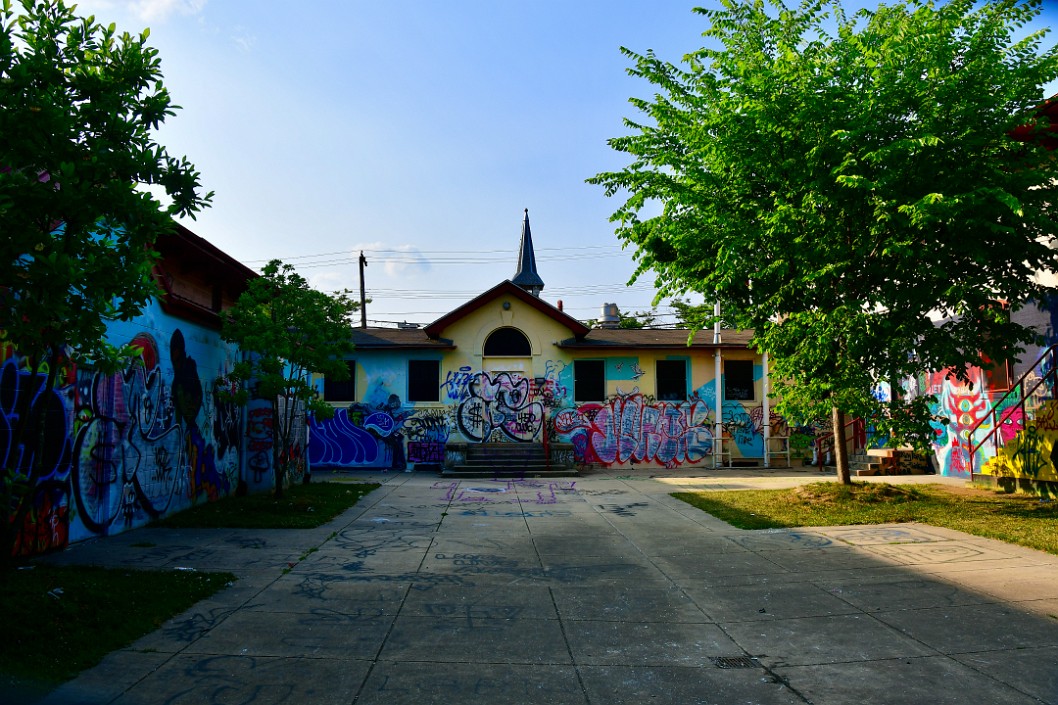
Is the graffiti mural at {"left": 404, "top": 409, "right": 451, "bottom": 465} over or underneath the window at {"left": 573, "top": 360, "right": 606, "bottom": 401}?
underneath

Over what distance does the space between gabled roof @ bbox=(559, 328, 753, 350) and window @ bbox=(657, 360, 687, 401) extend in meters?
0.69

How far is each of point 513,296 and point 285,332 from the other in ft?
36.5

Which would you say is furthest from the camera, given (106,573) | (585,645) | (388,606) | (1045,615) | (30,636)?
(106,573)

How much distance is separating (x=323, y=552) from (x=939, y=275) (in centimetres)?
968

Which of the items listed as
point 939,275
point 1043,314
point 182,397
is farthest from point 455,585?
point 1043,314

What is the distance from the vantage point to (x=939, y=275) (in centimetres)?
1029

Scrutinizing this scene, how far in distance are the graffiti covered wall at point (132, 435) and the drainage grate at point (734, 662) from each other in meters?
6.05

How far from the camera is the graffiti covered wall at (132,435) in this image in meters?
8.19

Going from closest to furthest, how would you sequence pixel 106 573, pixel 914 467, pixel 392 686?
pixel 392 686, pixel 106 573, pixel 914 467

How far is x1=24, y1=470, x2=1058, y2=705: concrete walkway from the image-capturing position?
4.45 metres

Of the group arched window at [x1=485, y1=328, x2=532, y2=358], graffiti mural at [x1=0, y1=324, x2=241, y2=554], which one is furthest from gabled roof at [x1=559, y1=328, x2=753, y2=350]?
graffiti mural at [x1=0, y1=324, x2=241, y2=554]

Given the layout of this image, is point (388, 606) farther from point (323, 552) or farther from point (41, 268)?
point (41, 268)

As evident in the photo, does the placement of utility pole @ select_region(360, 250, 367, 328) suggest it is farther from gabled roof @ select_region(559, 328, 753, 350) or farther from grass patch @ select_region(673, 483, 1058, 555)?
grass patch @ select_region(673, 483, 1058, 555)

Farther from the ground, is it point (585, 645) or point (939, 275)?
point (939, 275)
